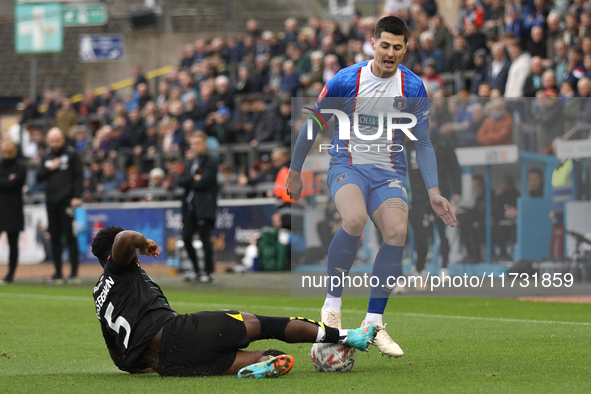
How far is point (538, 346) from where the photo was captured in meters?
6.67

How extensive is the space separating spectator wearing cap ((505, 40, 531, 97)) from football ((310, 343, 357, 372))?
377 inches

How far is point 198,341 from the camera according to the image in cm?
525

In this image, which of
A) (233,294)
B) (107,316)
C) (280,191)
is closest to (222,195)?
(280,191)

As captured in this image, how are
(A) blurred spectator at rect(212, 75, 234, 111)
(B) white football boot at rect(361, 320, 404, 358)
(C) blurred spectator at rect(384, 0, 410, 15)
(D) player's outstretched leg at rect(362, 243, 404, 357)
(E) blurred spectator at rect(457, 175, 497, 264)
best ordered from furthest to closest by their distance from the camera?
(A) blurred spectator at rect(212, 75, 234, 111) → (C) blurred spectator at rect(384, 0, 410, 15) → (E) blurred spectator at rect(457, 175, 497, 264) → (D) player's outstretched leg at rect(362, 243, 404, 357) → (B) white football boot at rect(361, 320, 404, 358)

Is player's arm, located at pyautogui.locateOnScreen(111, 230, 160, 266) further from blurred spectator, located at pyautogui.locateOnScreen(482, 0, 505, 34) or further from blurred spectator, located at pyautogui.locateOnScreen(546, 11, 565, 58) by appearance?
blurred spectator, located at pyautogui.locateOnScreen(482, 0, 505, 34)

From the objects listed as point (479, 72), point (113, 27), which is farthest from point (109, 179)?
point (113, 27)

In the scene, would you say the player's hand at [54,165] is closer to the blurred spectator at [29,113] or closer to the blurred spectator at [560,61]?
the blurred spectator at [560,61]

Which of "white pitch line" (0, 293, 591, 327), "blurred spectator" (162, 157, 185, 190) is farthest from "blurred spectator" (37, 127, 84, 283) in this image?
"blurred spectator" (162, 157, 185, 190)

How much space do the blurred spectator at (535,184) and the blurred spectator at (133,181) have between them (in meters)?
10.7

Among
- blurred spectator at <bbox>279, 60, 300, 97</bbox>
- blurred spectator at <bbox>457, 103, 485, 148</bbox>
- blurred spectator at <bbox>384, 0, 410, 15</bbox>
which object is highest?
blurred spectator at <bbox>384, 0, 410, 15</bbox>

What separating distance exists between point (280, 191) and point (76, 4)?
2013 cm

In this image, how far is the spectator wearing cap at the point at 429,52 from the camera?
672 inches

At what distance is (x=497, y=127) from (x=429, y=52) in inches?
221

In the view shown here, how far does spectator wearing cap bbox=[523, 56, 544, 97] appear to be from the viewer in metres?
14.2
